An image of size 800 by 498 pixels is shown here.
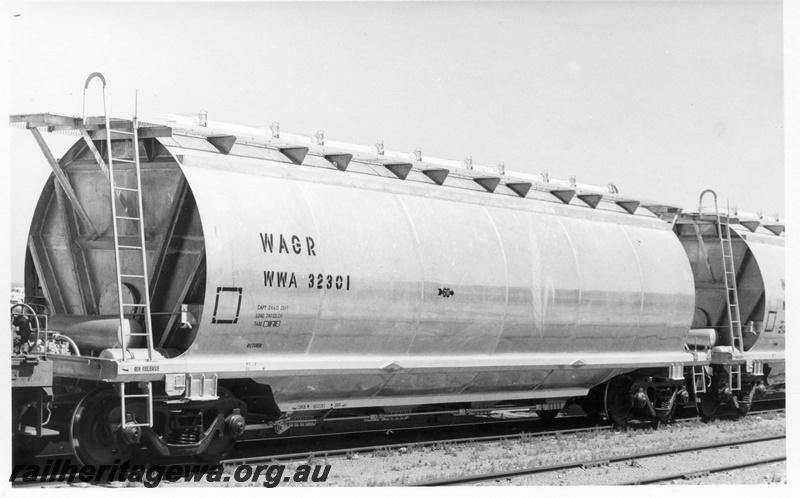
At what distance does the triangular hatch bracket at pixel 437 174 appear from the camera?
15.4 meters

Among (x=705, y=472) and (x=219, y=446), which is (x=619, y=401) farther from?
(x=219, y=446)

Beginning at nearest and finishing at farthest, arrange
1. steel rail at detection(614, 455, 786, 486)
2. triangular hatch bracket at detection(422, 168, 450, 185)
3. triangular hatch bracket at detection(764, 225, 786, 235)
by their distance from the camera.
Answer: steel rail at detection(614, 455, 786, 486) < triangular hatch bracket at detection(422, 168, 450, 185) < triangular hatch bracket at detection(764, 225, 786, 235)

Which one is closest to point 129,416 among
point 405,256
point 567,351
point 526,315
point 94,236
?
point 94,236

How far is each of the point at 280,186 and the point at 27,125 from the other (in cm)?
306

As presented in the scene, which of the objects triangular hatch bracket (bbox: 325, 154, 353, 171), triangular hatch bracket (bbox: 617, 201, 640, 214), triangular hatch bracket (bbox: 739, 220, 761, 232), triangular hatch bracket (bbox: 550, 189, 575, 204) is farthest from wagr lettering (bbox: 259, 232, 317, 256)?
triangular hatch bracket (bbox: 739, 220, 761, 232)

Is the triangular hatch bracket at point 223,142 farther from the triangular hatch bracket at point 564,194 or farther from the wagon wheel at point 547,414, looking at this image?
the wagon wheel at point 547,414

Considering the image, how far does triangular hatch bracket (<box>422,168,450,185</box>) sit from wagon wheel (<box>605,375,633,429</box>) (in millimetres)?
5440

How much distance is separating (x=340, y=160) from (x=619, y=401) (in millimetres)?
7512

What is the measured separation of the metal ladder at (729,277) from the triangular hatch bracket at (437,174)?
267 inches

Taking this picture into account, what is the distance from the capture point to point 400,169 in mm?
14891

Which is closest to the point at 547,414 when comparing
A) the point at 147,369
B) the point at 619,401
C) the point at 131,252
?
the point at 619,401

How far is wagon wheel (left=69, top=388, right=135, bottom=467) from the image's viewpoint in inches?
444

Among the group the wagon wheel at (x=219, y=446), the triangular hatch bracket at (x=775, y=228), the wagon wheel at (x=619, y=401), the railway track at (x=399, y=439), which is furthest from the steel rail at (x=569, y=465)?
the triangular hatch bracket at (x=775, y=228)

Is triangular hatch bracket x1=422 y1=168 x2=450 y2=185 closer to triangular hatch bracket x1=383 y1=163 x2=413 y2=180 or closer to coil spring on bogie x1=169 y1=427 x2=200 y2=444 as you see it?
triangular hatch bracket x1=383 y1=163 x2=413 y2=180
